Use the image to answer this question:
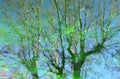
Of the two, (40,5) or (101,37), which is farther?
(40,5)

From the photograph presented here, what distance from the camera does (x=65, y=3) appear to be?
33.2 metres

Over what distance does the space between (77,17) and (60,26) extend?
4.66 feet

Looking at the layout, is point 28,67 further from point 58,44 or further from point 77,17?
point 77,17

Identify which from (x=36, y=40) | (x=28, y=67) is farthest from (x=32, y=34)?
(x=28, y=67)

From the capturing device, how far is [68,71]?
1329 inches

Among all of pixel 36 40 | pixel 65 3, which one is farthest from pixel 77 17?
pixel 36 40

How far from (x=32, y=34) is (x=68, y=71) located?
403 cm

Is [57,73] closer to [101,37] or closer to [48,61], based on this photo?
[48,61]

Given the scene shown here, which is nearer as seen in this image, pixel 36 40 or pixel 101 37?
pixel 101 37

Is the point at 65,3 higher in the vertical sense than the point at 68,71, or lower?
higher

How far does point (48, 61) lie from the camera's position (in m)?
34.1

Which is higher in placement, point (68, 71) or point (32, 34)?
point (32, 34)

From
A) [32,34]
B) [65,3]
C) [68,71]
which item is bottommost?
[68,71]

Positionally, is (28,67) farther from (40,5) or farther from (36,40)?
(40,5)
